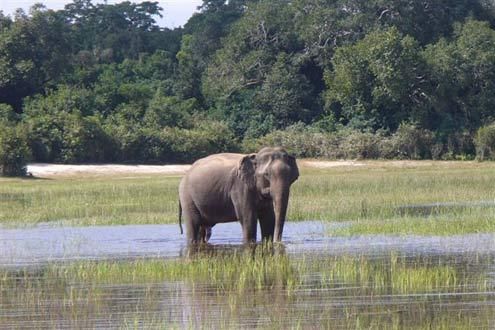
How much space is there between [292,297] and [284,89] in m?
44.3

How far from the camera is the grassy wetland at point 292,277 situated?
13086 mm

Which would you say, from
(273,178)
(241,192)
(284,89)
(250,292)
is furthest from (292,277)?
(284,89)

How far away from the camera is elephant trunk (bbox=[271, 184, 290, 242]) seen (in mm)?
19703

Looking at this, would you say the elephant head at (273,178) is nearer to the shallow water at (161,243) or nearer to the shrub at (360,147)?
the shallow water at (161,243)

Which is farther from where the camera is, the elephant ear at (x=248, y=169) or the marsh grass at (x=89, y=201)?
the marsh grass at (x=89, y=201)

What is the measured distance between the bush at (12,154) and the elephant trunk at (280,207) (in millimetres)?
27065

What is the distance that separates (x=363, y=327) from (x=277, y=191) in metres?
7.98

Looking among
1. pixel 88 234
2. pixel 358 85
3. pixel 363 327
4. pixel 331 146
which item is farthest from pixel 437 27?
pixel 363 327

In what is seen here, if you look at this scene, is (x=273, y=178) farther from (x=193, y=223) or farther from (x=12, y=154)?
(x=12, y=154)

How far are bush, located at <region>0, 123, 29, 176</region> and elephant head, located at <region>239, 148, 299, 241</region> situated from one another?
2601 centimetres

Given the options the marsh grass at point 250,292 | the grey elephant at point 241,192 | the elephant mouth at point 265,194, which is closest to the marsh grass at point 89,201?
the grey elephant at point 241,192

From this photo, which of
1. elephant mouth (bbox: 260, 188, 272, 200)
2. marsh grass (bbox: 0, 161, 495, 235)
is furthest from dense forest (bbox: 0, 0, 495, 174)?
elephant mouth (bbox: 260, 188, 272, 200)

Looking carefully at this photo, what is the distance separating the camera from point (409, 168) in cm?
5081

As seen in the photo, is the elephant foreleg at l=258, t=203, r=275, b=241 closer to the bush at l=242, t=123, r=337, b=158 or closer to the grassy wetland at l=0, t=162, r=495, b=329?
the grassy wetland at l=0, t=162, r=495, b=329
